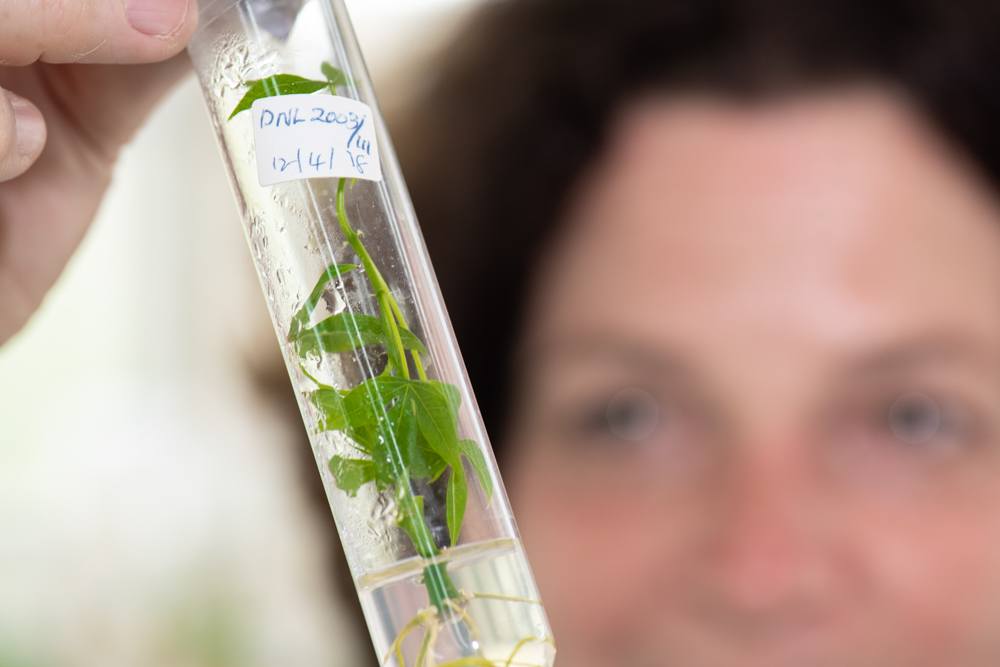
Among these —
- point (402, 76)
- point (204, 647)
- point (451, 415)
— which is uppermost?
point (402, 76)

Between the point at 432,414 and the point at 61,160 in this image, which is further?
the point at 61,160

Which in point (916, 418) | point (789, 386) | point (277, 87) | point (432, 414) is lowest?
point (916, 418)

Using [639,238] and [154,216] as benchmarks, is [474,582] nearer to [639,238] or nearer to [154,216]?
[639,238]

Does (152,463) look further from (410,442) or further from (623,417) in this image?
(410,442)

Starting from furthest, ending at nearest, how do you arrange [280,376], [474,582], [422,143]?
[280,376] → [422,143] → [474,582]

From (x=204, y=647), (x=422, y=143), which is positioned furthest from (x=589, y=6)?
(x=204, y=647)

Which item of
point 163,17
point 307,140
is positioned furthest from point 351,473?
point 163,17
